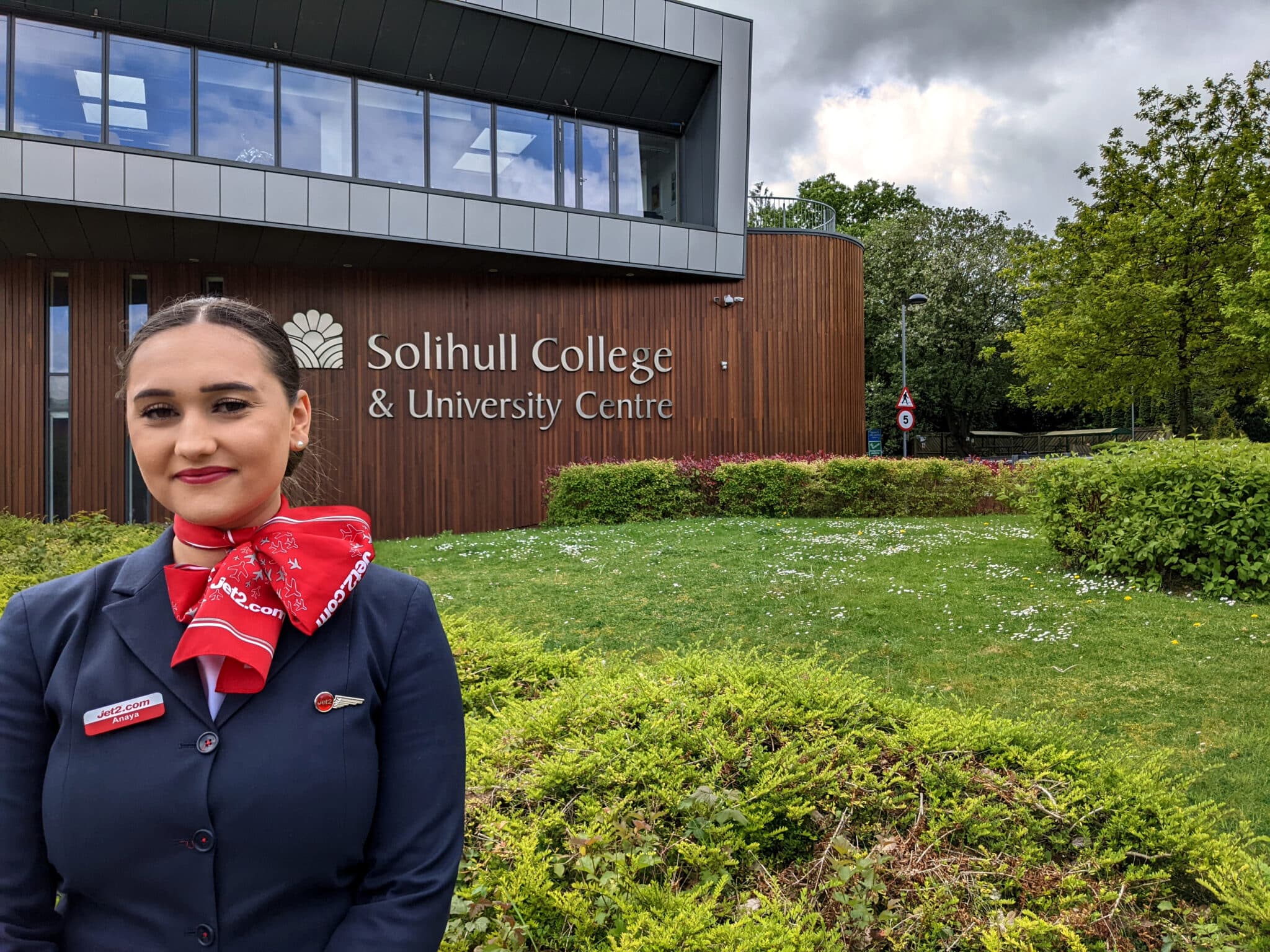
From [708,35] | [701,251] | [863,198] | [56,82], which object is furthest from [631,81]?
[863,198]

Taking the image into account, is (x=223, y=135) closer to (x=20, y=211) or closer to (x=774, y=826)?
(x=20, y=211)

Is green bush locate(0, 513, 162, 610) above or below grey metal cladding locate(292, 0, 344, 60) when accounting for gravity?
below

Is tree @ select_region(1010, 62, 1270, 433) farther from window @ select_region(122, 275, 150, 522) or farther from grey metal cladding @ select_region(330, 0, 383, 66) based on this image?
window @ select_region(122, 275, 150, 522)

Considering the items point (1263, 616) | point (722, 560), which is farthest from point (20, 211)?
point (1263, 616)

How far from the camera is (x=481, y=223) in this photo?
49.1 ft

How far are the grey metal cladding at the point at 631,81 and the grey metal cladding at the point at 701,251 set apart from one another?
2922 millimetres

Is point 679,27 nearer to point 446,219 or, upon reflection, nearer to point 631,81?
point 631,81

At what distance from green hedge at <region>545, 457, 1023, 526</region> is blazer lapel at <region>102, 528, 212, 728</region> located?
1290 centimetres

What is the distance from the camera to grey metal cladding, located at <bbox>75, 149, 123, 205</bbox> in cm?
1220

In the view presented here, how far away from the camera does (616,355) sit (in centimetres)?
1722

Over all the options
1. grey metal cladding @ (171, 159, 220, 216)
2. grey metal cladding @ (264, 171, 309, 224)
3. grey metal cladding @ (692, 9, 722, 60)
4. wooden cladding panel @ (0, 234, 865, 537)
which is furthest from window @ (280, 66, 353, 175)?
grey metal cladding @ (692, 9, 722, 60)

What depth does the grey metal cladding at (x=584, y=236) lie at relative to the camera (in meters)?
15.8

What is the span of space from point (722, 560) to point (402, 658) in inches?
329

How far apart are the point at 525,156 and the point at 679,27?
3.95 metres
